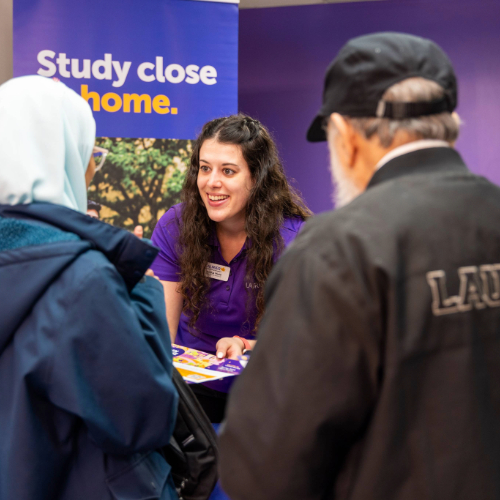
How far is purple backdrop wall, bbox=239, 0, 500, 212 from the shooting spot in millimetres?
4449

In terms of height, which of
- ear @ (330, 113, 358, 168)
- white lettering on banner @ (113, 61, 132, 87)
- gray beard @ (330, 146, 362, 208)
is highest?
white lettering on banner @ (113, 61, 132, 87)

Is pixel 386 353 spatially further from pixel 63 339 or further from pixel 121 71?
pixel 121 71

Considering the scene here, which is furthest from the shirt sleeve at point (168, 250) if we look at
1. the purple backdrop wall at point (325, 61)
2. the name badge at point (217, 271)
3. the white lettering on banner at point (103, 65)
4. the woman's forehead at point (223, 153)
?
the purple backdrop wall at point (325, 61)

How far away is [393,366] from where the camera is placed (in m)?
0.74

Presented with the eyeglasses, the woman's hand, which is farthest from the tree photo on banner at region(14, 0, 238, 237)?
the eyeglasses

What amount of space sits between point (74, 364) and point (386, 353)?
60 centimetres

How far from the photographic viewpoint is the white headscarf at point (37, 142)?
3.66 feet

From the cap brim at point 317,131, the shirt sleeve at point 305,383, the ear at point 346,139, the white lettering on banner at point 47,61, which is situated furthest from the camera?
the white lettering on banner at point 47,61

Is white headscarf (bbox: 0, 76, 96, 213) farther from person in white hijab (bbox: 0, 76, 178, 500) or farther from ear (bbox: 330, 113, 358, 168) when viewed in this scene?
ear (bbox: 330, 113, 358, 168)

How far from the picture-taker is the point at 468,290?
763 mm

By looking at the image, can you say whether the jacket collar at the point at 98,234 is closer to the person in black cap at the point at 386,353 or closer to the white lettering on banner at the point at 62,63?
the person in black cap at the point at 386,353

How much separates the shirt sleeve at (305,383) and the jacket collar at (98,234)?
415 millimetres

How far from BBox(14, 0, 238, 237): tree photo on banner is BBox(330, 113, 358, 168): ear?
271 centimetres

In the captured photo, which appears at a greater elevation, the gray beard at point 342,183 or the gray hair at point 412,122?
the gray hair at point 412,122
